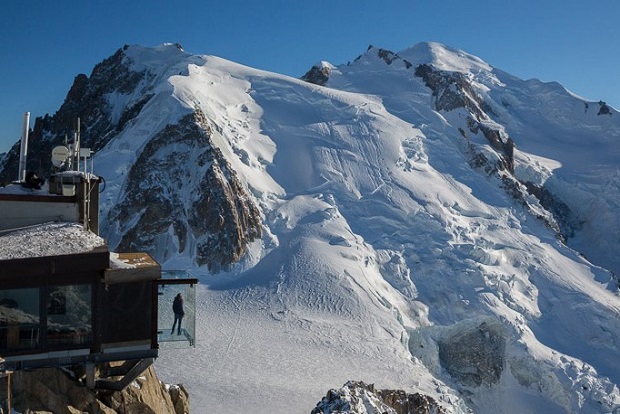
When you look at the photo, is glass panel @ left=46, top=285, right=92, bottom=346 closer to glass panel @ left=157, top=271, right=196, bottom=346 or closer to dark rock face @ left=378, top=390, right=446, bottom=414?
glass panel @ left=157, top=271, right=196, bottom=346

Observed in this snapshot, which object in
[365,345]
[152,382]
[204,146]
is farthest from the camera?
[204,146]

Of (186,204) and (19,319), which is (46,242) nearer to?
(19,319)

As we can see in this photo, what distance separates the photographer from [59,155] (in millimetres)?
12070

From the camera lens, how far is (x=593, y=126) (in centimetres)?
7488

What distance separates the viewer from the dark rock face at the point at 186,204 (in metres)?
35.2

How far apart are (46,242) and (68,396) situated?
2.39 metres

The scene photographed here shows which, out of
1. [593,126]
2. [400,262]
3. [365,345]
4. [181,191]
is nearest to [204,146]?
[181,191]

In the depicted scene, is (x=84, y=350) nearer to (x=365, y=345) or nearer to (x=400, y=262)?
(x=365, y=345)

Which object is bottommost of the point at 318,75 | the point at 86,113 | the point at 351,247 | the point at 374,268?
the point at 374,268

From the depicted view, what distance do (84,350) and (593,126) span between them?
248ft

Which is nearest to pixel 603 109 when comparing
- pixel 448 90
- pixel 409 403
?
pixel 448 90

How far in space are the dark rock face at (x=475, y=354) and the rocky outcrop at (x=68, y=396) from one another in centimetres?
2425

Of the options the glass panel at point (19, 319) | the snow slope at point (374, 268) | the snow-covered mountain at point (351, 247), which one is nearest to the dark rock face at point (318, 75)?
the snow-covered mountain at point (351, 247)

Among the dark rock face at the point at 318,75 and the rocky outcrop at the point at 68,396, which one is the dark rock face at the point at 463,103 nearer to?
the dark rock face at the point at 318,75
